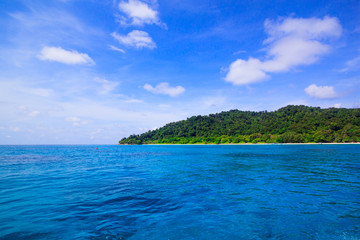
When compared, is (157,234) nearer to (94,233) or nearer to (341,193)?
(94,233)

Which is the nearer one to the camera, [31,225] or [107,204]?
[31,225]

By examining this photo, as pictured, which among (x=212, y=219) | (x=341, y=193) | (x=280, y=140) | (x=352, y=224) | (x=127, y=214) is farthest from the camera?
(x=280, y=140)

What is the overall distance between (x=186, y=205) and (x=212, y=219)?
277 centimetres

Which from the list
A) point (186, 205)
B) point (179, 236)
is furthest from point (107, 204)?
point (179, 236)

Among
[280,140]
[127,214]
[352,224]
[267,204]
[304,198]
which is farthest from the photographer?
[280,140]

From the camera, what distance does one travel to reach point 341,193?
15.2m

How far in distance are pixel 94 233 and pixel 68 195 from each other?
8.87m

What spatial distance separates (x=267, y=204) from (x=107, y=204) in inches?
439

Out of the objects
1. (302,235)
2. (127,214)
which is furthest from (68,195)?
(302,235)

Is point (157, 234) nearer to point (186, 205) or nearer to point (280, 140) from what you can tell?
point (186, 205)

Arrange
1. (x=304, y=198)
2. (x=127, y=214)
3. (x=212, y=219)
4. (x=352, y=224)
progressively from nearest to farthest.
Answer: (x=352, y=224) → (x=212, y=219) → (x=127, y=214) → (x=304, y=198)

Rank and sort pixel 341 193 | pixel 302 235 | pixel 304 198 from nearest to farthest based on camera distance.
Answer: pixel 302 235, pixel 304 198, pixel 341 193

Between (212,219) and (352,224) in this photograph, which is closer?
(352,224)

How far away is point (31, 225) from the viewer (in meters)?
9.88
